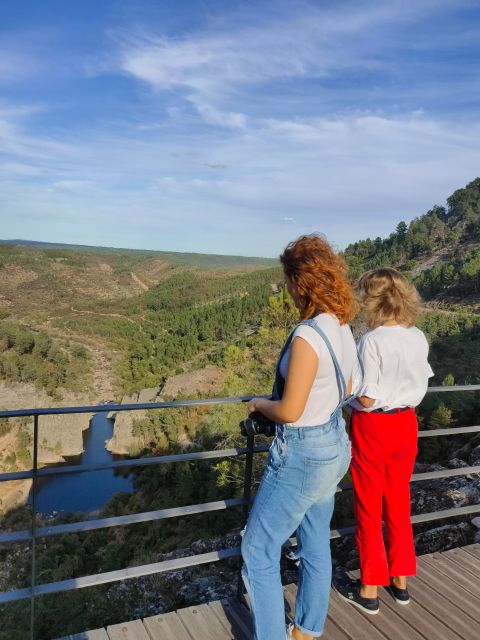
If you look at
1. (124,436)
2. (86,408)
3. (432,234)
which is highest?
(432,234)

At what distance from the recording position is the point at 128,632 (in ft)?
7.14

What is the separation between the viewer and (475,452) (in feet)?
40.3

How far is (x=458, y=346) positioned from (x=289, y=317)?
18.8 metres

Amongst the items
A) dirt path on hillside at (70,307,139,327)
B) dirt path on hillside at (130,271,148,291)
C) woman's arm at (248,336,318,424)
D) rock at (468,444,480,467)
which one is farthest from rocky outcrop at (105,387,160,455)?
dirt path on hillside at (130,271,148,291)

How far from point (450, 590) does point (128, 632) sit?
1664 mm

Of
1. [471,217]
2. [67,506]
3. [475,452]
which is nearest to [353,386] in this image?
[475,452]

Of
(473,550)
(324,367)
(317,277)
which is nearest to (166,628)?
(324,367)

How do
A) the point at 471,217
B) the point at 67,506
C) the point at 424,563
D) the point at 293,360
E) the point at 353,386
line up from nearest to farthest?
the point at 293,360 → the point at 353,386 → the point at 424,563 → the point at 67,506 → the point at 471,217

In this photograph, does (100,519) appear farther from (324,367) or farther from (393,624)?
(393,624)

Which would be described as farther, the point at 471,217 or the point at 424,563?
the point at 471,217

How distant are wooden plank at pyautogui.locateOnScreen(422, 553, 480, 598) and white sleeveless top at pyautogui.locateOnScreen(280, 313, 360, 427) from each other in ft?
5.69

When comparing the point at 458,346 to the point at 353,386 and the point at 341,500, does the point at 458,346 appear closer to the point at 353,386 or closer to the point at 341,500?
the point at 341,500

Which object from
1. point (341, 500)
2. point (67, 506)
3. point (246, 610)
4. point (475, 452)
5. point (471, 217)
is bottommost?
point (67, 506)

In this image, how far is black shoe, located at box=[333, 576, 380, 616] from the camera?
2340 millimetres
